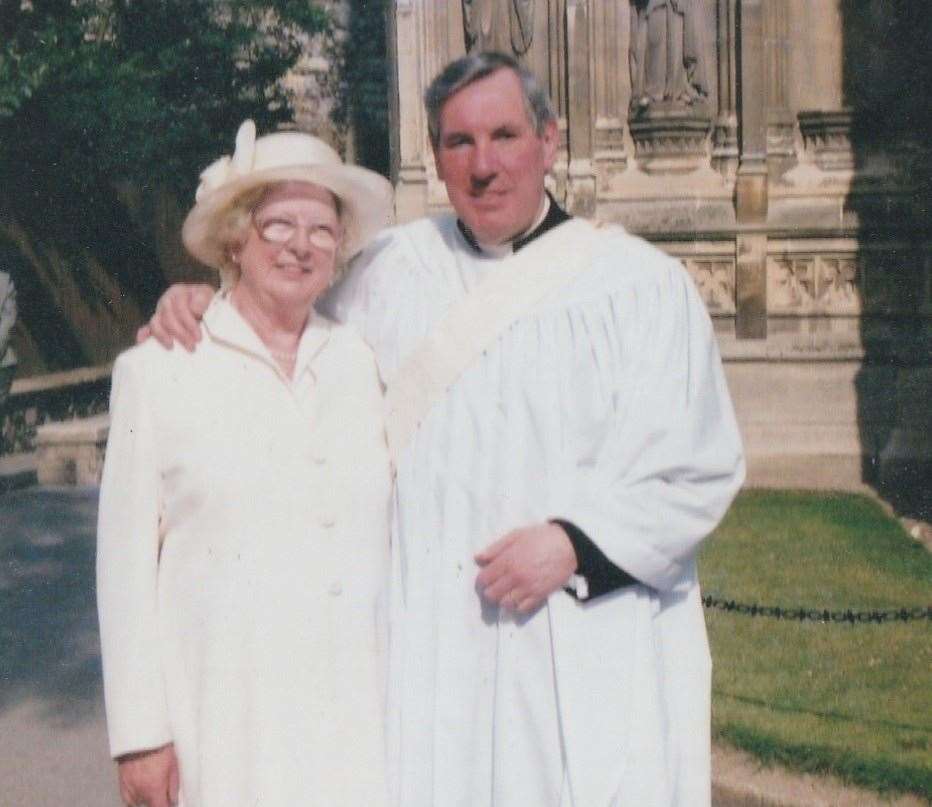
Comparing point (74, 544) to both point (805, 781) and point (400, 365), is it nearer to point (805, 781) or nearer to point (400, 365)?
point (805, 781)

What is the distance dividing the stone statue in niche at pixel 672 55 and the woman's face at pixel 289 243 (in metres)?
8.53

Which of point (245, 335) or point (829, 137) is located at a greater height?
point (829, 137)

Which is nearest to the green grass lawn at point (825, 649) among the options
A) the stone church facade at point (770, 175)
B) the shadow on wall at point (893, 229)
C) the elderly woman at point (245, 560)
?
the shadow on wall at point (893, 229)

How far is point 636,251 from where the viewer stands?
9.70ft

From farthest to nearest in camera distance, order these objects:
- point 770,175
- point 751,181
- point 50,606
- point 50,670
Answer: point 770,175 < point 751,181 < point 50,606 < point 50,670

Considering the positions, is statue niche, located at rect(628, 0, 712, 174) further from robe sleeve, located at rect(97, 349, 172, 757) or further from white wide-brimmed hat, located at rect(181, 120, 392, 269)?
robe sleeve, located at rect(97, 349, 172, 757)

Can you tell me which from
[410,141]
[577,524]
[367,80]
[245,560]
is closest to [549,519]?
[577,524]

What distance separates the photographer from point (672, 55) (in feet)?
36.3

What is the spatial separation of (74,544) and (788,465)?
4.85 meters

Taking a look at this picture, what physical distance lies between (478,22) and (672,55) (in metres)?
1.53

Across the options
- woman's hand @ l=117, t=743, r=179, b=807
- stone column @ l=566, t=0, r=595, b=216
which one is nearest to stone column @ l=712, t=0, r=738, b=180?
stone column @ l=566, t=0, r=595, b=216

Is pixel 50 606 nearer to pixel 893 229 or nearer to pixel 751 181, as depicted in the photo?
pixel 751 181

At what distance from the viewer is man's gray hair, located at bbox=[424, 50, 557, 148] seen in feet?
9.32

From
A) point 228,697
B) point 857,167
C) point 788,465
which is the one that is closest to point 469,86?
point 228,697
